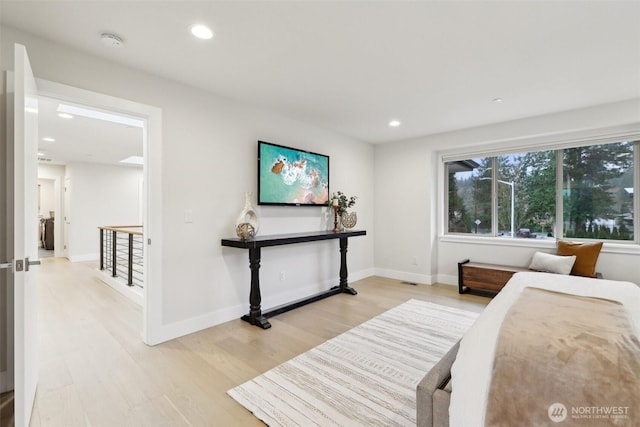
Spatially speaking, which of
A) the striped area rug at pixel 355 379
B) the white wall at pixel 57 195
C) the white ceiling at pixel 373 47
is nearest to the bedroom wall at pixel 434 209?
the white ceiling at pixel 373 47

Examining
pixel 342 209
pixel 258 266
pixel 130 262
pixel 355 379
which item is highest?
pixel 342 209

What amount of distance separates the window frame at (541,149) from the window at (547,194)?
2 centimetres

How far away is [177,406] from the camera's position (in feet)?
6.07

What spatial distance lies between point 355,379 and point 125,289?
11.7 ft

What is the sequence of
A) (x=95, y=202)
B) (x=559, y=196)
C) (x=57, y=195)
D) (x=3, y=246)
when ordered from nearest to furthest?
(x=3, y=246), (x=559, y=196), (x=95, y=202), (x=57, y=195)

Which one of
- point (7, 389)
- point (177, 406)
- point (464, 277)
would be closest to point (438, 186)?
point (464, 277)

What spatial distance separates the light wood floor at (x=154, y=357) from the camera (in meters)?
1.80

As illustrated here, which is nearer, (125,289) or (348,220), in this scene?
(125,289)

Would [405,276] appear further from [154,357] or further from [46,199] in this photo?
[46,199]

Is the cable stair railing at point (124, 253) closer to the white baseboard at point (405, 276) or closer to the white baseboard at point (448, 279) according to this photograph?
the white baseboard at point (405, 276)

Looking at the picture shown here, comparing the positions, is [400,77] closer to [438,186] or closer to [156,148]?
[156,148]

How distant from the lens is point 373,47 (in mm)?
2240

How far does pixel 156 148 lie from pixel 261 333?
1.96 m

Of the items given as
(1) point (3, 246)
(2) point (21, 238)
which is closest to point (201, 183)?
(1) point (3, 246)
